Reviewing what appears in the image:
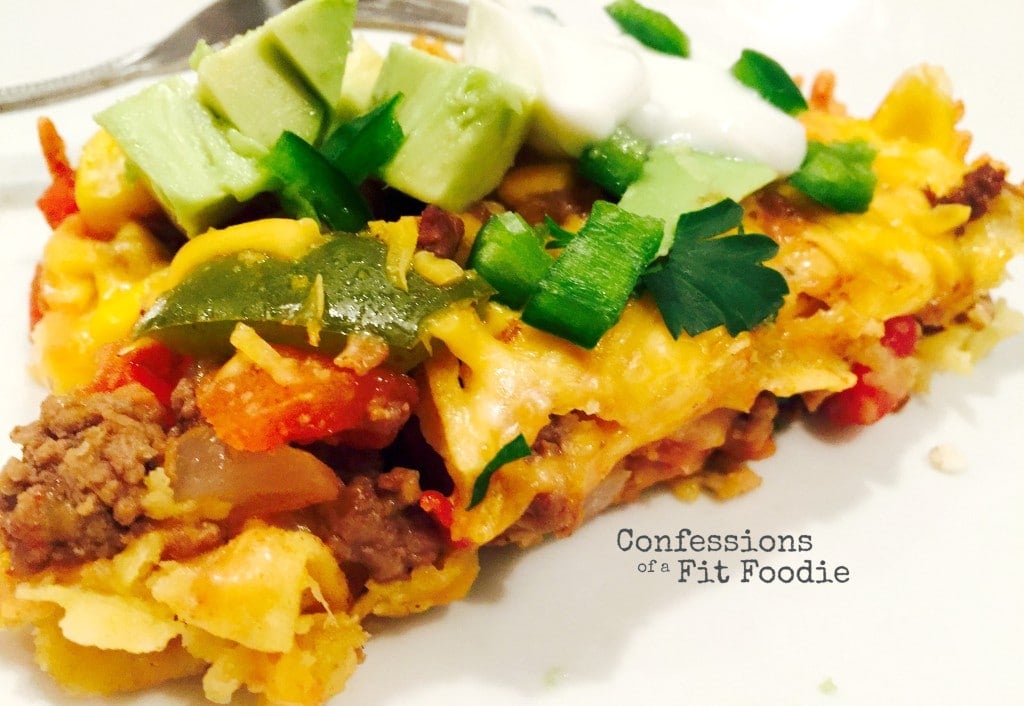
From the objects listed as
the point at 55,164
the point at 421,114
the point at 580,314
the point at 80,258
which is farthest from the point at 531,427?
the point at 55,164

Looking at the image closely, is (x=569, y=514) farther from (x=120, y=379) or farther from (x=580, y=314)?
(x=120, y=379)

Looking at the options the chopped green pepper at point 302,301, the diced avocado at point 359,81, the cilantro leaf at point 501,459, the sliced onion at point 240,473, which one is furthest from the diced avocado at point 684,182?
the sliced onion at point 240,473

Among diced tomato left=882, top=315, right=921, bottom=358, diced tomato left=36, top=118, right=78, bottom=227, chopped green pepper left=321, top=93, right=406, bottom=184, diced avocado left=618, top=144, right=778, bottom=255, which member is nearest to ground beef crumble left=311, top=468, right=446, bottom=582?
chopped green pepper left=321, top=93, right=406, bottom=184

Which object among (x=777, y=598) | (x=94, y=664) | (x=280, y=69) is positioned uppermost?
(x=280, y=69)

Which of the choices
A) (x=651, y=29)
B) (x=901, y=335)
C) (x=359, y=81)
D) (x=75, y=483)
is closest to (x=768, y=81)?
(x=651, y=29)

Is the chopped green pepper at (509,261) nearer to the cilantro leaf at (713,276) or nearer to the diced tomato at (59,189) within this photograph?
the cilantro leaf at (713,276)

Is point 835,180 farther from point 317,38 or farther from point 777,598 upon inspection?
point 317,38
